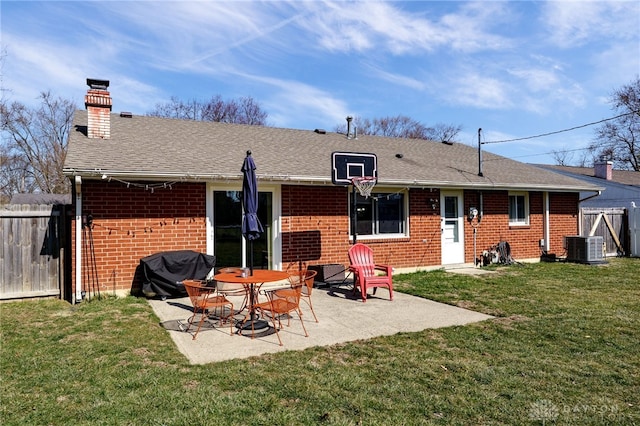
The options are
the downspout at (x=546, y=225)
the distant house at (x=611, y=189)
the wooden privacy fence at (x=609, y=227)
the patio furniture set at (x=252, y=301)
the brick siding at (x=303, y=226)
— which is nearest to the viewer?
the patio furniture set at (x=252, y=301)

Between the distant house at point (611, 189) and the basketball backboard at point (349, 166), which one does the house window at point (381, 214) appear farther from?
the distant house at point (611, 189)

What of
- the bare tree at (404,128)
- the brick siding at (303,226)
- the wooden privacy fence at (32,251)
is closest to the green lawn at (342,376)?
Answer: the wooden privacy fence at (32,251)

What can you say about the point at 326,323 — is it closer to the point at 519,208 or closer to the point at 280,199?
the point at 280,199

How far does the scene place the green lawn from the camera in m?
3.23

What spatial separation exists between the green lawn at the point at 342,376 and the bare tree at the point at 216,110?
25792 mm

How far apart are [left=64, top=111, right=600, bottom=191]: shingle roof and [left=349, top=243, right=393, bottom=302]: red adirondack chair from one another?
1929 mm

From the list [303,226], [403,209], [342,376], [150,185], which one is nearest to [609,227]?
[403,209]

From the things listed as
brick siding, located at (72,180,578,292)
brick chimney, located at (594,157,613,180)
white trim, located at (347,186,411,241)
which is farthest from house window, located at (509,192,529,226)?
brick chimney, located at (594,157,613,180)

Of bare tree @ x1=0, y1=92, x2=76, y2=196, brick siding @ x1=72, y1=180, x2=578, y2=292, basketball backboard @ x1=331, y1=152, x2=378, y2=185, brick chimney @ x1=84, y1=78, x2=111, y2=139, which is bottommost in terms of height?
brick siding @ x1=72, y1=180, x2=578, y2=292

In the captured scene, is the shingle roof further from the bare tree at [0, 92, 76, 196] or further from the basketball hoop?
the bare tree at [0, 92, 76, 196]

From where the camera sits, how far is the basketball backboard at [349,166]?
9145 millimetres

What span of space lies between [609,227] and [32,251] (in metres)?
17.5

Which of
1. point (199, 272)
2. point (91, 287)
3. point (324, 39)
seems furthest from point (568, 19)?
point (91, 287)

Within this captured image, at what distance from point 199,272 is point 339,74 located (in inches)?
487
